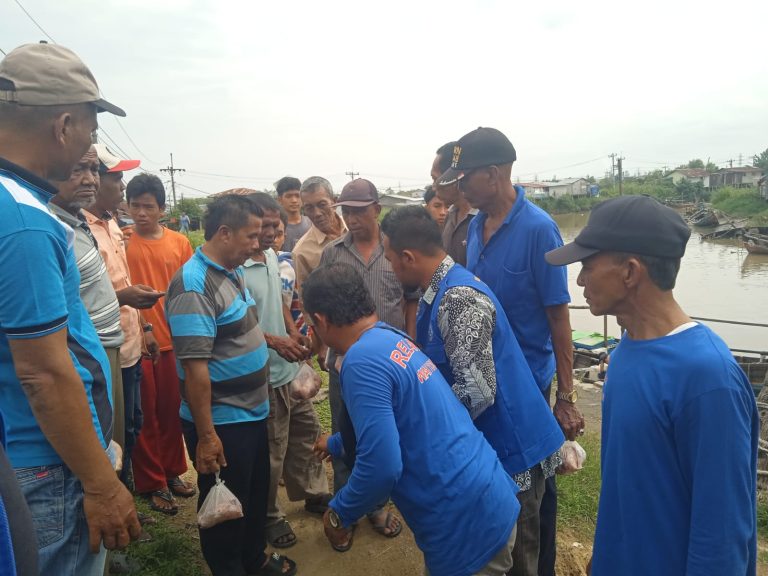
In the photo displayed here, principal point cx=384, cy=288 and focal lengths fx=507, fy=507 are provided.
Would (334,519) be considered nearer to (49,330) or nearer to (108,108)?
(49,330)

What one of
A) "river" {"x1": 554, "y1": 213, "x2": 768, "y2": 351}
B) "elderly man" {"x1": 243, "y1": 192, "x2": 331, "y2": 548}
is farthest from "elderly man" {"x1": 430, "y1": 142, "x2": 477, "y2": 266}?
"river" {"x1": 554, "y1": 213, "x2": 768, "y2": 351}

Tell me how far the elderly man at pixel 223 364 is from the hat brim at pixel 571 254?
1.45m

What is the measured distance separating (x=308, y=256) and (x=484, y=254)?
1.59 metres

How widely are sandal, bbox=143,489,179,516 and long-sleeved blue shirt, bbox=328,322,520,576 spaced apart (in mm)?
2258

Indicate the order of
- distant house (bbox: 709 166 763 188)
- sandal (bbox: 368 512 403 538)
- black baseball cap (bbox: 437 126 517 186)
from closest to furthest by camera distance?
black baseball cap (bbox: 437 126 517 186)
sandal (bbox: 368 512 403 538)
distant house (bbox: 709 166 763 188)

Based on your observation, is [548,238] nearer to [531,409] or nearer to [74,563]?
[531,409]

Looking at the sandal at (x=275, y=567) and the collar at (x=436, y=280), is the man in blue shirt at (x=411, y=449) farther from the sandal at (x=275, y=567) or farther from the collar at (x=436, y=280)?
the sandal at (x=275, y=567)

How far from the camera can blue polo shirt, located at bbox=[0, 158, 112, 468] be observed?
51.2 inches

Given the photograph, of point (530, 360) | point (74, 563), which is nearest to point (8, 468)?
point (74, 563)

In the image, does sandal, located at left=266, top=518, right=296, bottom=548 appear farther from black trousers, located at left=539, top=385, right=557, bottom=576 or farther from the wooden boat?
the wooden boat

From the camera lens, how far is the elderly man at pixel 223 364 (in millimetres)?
2305

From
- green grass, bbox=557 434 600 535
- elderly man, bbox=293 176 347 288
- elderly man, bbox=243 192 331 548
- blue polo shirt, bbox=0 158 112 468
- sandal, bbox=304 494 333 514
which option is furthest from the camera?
elderly man, bbox=293 176 347 288

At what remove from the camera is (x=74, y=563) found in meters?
1.54

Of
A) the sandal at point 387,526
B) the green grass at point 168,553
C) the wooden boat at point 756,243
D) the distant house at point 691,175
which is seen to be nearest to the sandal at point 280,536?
the green grass at point 168,553
